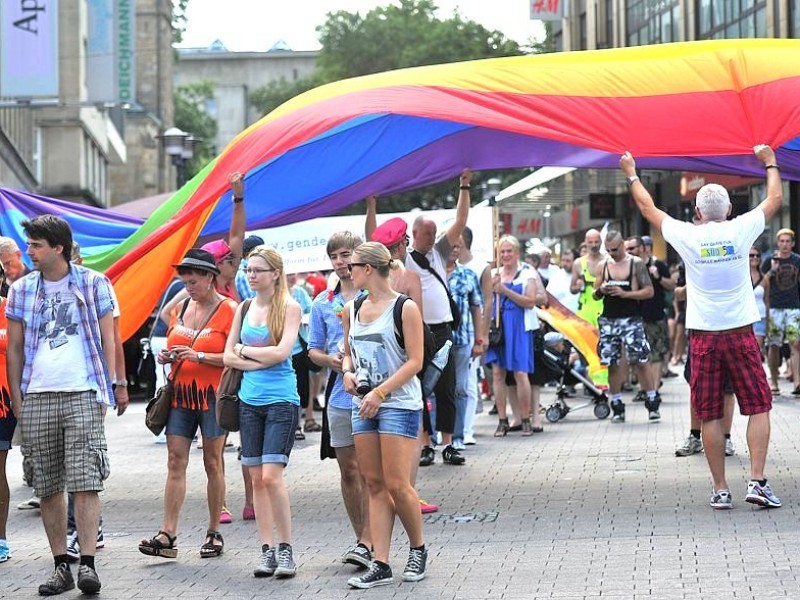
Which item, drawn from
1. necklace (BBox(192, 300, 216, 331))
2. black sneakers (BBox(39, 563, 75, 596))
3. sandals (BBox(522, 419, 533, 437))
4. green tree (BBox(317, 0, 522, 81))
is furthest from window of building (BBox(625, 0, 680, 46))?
black sneakers (BBox(39, 563, 75, 596))

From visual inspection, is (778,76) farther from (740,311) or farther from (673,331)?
(673,331)

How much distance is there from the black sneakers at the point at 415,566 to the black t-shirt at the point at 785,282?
35.9 feet

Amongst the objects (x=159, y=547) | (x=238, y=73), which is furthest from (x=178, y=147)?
(x=238, y=73)

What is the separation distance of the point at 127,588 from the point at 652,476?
465cm

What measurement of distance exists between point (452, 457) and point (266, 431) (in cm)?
428

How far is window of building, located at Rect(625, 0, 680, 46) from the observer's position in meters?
39.5

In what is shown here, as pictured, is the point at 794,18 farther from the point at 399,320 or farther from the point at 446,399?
the point at 399,320

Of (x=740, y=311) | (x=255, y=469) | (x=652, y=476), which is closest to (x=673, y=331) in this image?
(x=652, y=476)

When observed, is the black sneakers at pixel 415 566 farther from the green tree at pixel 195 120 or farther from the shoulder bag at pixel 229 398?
the green tree at pixel 195 120

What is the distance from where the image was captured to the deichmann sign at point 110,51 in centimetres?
4094

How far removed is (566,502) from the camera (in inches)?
395

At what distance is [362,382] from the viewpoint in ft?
25.0

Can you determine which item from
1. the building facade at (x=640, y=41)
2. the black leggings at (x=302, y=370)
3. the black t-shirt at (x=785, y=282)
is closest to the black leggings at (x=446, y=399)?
the black leggings at (x=302, y=370)

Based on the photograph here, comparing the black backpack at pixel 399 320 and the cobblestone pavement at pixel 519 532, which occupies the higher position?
the black backpack at pixel 399 320
